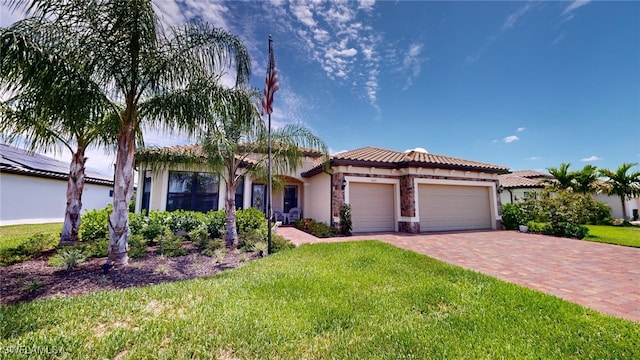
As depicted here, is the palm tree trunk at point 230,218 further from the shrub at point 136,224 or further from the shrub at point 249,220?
the shrub at point 136,224

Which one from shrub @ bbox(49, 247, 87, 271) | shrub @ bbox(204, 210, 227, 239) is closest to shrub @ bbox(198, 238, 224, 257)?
shrub @ bbox(204, 210, 227, 239)

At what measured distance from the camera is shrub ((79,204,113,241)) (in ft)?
29.2

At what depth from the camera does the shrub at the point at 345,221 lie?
38.1ft

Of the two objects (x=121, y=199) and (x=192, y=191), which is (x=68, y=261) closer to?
(x=121, y=199)

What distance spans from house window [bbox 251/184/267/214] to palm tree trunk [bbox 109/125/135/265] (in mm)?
9027

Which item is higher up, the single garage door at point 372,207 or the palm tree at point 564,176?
the palm tree at point 564,176

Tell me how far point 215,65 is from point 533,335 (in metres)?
8.38

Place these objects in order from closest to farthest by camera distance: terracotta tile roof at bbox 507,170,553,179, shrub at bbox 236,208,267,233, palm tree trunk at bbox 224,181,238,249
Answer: palm tree trunk at bbox 224,181,238,249 → shrub at bbox 236,208,267,233 → terracotta tile roof at bbox 507,170,553,179

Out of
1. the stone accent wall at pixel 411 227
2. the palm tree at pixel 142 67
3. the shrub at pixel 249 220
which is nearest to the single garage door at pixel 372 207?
the stone accent wall at pixel 411 227

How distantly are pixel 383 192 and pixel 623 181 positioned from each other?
21.2 meters

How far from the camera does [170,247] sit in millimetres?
7828

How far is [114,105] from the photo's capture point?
6023 mm

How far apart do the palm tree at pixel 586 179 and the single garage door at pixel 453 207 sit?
1098 cm

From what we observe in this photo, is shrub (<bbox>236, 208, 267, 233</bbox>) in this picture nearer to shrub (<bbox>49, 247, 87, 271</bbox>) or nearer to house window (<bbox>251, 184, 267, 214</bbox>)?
house window (<bbox>251, 184, 267, 214</bbox>)
